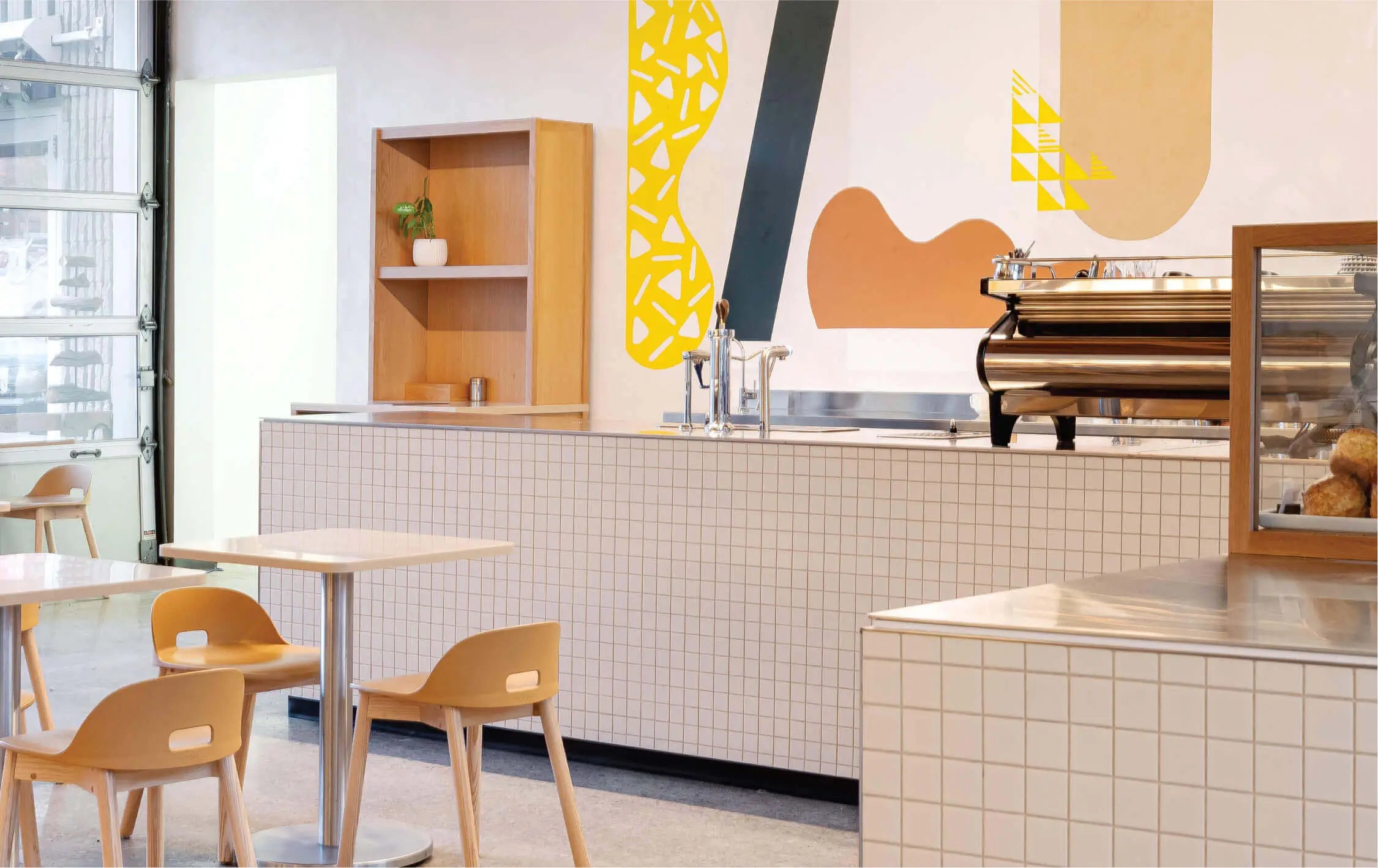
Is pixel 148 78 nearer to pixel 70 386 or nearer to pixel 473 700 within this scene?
pixel 70 386

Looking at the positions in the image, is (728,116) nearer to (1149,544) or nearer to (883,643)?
(1149,544)

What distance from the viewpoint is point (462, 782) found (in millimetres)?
2959

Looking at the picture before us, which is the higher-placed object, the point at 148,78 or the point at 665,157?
the point at 148,78

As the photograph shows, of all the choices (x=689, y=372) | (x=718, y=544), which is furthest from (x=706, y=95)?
Result: (x=718, y=544)

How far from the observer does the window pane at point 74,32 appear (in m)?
7.27

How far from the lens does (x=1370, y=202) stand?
5.01m

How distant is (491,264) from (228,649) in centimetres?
374

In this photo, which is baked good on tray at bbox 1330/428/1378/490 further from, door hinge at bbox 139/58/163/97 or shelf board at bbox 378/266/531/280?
door hinge at bbox 139/58/163/97

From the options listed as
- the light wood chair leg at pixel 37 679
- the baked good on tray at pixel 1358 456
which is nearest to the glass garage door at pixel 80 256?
the light wood chair leg at pixel 37 679

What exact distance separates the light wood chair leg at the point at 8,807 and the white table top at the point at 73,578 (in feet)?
0.98

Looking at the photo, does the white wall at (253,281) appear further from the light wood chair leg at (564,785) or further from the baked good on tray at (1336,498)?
the baked good on tray at (1336,498)

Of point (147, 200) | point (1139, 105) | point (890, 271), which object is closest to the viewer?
point (1139, 105)

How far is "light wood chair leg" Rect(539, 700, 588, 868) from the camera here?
3.07 m

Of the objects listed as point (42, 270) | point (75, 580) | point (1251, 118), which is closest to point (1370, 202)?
point (1251, 118)
